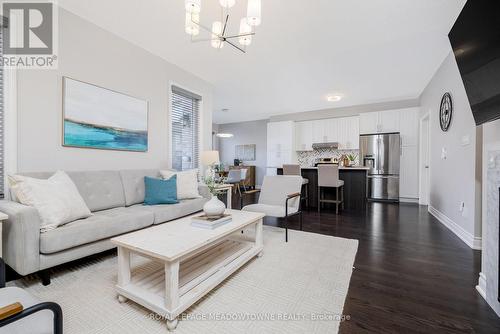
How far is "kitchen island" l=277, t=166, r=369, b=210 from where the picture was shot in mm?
4504

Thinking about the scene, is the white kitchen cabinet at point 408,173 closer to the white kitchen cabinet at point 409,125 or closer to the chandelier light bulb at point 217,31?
the white kitchen cabinet at point 409,125

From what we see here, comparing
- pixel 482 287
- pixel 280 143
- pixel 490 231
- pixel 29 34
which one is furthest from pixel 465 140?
pixel 29 34

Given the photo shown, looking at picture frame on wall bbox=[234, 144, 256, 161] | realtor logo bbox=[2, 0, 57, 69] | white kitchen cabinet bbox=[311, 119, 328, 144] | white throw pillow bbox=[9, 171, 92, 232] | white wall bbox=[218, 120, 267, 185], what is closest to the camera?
white throw pillow bbox=[9, 171, 92, 232]

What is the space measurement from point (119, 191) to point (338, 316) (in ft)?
8.63

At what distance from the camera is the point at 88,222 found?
1965 mm

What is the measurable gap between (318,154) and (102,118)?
238 inches

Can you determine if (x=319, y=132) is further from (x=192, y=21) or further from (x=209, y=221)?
(x=209, y=221)

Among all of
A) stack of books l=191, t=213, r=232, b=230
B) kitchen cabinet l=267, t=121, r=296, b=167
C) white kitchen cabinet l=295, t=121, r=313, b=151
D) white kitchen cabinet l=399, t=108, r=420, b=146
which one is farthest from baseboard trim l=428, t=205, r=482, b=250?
kitchen cabinet l=267, t=121, r=296, b=167

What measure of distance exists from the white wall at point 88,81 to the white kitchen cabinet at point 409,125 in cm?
547

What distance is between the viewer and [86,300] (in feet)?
5.19

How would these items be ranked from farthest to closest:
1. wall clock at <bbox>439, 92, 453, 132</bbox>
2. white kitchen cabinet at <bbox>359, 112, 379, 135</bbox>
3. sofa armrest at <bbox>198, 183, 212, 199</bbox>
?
white kitchen cabinet at <bbox>359, 112, 379, 135</bbox>
sofa armrest at <bbox>198, 183, 212, 199</bbox>
wall clock at <bbox>439, 92, 453, 132</bbox>

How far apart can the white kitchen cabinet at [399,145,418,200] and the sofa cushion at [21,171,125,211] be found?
20.3ft

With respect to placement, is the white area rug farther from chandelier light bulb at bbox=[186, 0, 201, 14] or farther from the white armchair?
chandelier light bulb at bbox=[186, 0, 201, 14]

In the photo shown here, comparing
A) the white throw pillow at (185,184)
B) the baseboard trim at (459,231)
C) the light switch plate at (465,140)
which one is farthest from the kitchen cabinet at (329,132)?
the white throw pillow at (185,184)
